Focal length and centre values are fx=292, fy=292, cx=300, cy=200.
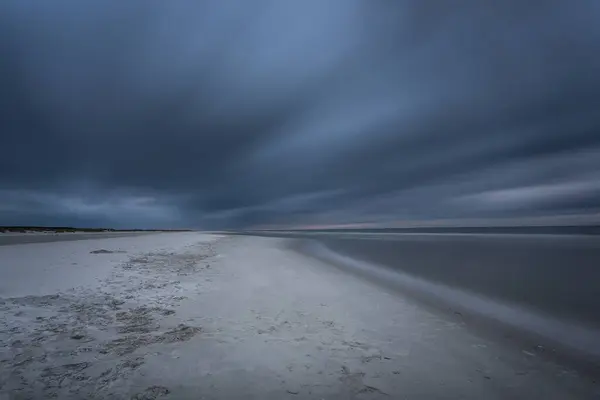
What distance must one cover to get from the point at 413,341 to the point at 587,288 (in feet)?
33.3

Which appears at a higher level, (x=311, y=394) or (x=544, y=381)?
(x=311, y=394)

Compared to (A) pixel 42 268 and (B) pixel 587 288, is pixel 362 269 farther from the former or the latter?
(A) pixel 42 268

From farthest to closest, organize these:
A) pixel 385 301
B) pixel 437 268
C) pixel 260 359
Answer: pixel 437 268 → pixel 385 301 → pixel 260 359

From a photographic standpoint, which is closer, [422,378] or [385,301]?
[422,378]

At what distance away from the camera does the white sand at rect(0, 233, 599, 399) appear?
4414 mm

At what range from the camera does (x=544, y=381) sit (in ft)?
16.4

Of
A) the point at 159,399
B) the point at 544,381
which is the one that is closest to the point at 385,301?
the point at 544,381

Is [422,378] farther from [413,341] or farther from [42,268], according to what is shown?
[42,268]

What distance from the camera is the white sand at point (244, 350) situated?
4414 mm

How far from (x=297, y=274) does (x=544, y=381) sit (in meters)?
10.4

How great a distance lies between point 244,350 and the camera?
5707mm

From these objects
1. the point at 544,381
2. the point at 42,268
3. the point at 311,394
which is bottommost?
the point at 544,381

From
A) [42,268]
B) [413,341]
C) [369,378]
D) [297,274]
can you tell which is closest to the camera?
[369,378]

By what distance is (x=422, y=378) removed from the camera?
4.82 metres
